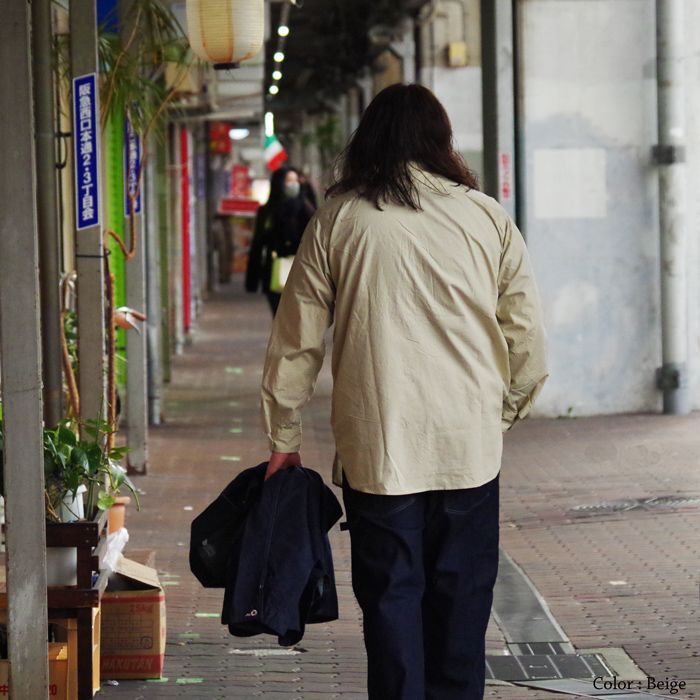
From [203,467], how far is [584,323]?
12.1 ft

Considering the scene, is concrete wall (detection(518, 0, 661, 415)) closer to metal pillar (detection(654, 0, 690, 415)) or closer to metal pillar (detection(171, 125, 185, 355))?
metal pillar (detection(654, 0, 690, 415))

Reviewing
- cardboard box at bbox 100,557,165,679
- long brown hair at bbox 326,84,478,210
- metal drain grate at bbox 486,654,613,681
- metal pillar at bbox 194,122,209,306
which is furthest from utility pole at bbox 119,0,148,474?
metal pillar at bbox 194,122,209,306

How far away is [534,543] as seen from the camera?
24.1 feet

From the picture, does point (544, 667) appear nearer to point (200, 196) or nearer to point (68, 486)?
point (68, 486)

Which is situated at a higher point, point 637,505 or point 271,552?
point 271,552

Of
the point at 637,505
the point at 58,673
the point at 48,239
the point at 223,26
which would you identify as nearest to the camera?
the point at 58,673

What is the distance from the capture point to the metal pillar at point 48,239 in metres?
5.90

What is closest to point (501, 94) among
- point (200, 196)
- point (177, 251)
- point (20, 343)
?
point (20, 343)

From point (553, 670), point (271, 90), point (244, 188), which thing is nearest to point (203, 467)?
point (553, 670)

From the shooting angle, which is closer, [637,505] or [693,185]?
[637,505]

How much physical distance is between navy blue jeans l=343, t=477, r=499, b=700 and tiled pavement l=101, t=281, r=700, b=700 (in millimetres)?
993

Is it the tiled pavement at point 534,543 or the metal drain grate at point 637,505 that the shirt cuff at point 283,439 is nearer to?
the tiled pavement at point 534,543

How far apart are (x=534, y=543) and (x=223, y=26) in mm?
2912

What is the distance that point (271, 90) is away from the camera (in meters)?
33.2
